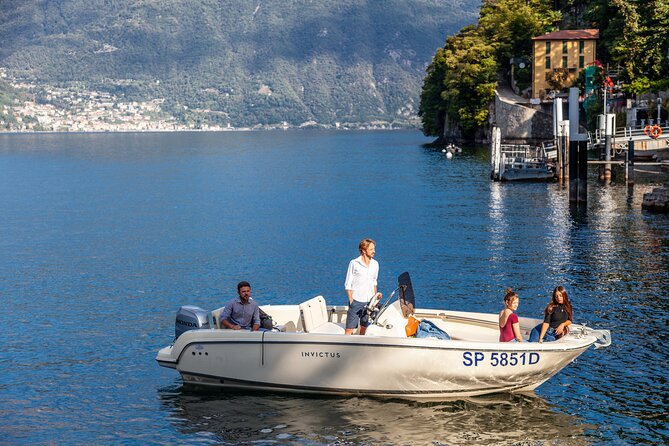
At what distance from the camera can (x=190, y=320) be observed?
20828mm

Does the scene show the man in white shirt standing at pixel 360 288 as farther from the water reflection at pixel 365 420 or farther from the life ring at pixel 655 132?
the life ring at pixel 655 132

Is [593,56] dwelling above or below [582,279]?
above

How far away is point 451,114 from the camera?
137 meters

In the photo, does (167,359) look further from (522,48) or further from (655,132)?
(522,48)

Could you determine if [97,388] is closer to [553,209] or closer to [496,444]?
[496,444]

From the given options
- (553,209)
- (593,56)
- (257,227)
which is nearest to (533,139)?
(593,56)

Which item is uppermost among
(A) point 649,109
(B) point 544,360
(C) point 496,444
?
(A) point 649,109

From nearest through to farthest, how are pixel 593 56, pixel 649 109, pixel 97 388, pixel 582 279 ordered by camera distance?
pixel 97 388 → pixel 582 279 → pixel 649 109 → pixel 593 56

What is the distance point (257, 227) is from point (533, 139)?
65.3 meters

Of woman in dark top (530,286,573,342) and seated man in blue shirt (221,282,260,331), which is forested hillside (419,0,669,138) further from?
seated man in blue shirt (221,282,260,331)

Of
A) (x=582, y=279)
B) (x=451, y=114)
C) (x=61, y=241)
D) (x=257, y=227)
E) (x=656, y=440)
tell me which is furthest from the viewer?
(x=451, y=114)

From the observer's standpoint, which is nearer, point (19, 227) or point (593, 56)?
point (19, 227)

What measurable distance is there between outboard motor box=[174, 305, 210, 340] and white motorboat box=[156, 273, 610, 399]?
0.68ft

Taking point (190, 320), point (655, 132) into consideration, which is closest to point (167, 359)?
point (190, 320)
